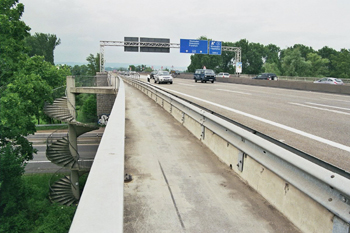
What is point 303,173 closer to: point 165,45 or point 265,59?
point 165,45

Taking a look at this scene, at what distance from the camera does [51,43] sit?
5069 inches

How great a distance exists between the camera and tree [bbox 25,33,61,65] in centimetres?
12569

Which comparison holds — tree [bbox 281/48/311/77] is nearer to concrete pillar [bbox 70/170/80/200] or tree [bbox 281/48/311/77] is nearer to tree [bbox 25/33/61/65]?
concrete pillar [bbox 70/170/80/200]

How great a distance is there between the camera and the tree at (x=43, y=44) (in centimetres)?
12569

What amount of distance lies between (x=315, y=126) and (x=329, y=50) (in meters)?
131

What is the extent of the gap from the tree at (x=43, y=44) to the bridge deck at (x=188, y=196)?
13392 cm

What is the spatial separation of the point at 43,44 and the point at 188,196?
14035 cm

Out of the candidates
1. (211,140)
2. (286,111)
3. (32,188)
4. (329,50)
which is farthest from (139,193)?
(329,50)

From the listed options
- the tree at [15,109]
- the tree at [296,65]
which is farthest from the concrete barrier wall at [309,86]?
the tree at [296,65]

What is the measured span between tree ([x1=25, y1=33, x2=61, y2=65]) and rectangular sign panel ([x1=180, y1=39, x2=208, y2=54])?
87.9m

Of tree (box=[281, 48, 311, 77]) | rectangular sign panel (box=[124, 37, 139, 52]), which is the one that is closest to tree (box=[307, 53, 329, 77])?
tree (box=[281, 48, 311, 77])

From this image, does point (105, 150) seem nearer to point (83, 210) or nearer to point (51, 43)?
point (83, 210)

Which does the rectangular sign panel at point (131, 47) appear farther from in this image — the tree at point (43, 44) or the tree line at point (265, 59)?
the tree at point (43, 44)

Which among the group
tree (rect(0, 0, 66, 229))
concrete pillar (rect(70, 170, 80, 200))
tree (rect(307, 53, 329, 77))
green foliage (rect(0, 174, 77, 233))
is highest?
tree (rect(307, 53, 329, 77))
